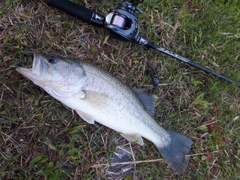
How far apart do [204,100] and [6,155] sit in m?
2.55

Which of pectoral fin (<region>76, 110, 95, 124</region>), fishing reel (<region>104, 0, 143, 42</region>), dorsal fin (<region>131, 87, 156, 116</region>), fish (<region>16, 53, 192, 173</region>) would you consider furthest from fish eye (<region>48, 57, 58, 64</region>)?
dorsal fin (<region>131, 87, 156, 116</region>)

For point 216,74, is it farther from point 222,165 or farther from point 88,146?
point 88,146

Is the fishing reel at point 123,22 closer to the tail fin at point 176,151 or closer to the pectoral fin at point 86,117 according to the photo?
the pectoral fin at point 86,117

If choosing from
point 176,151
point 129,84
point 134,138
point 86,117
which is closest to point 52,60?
point 86,117

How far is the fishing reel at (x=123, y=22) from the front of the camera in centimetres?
307

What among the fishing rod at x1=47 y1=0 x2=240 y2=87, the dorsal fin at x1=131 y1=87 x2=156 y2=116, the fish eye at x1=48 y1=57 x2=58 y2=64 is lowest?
the dorsal fin at x1=131 y1=87 x2=156 y2=116

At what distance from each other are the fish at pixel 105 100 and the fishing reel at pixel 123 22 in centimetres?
51

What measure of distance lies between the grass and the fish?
0.80ft

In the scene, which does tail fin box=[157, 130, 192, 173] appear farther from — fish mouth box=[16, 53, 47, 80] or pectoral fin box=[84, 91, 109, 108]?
fish mouth box=[16, 53, 47, 80]

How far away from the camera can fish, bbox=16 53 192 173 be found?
2.69m

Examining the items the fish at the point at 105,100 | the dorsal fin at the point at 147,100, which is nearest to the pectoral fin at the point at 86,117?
the fish at the point at 105,100

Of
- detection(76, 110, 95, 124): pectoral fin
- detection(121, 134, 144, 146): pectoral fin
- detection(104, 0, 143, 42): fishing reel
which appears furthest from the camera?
detection(121, 134, 144, 146): pectoral fin

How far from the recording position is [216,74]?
3646 millimetres

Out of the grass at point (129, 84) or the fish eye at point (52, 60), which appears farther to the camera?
the grass at point (129, 84)
